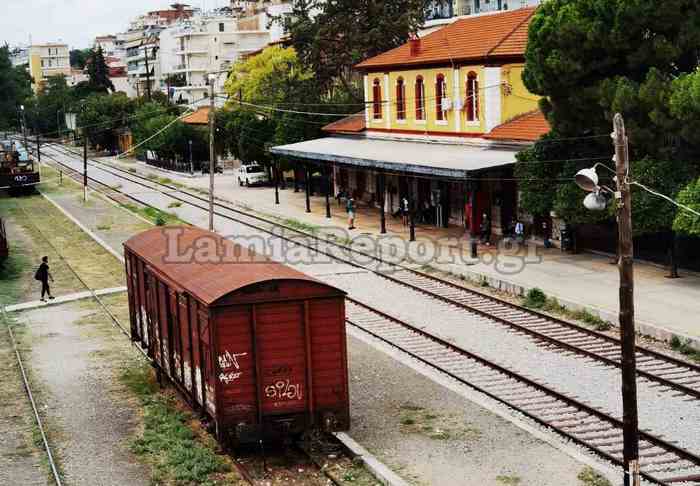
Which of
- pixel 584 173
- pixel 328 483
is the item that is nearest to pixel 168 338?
pixel 328 483

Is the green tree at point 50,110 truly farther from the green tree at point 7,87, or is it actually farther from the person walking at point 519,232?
the person walking at point 519,232

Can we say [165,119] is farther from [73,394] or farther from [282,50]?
[73,394]

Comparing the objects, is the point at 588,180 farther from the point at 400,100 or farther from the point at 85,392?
the point at 400,100

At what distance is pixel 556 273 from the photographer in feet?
97.7

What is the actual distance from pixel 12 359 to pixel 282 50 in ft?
182

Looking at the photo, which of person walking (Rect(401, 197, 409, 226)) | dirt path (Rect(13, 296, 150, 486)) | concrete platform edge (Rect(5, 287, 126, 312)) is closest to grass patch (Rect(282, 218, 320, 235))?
person walking (Rect(401, 197, 409, 226))

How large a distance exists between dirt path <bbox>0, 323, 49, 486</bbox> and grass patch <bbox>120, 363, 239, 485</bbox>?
1595mm

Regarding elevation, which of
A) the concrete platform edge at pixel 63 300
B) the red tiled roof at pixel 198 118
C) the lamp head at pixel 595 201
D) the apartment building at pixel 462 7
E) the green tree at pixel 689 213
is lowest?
the concrete platform edge at pixel 63 300

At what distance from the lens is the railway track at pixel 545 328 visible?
63.4ft

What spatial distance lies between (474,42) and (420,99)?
4.18 meters

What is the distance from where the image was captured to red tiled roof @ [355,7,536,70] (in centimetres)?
3944

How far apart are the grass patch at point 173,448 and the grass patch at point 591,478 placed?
4.83 meters

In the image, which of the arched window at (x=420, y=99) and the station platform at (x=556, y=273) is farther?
the arched window at (x=420, y=99)

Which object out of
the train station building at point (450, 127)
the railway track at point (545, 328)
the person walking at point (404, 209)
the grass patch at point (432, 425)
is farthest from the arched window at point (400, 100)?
the grass patch at point (432, 425)
